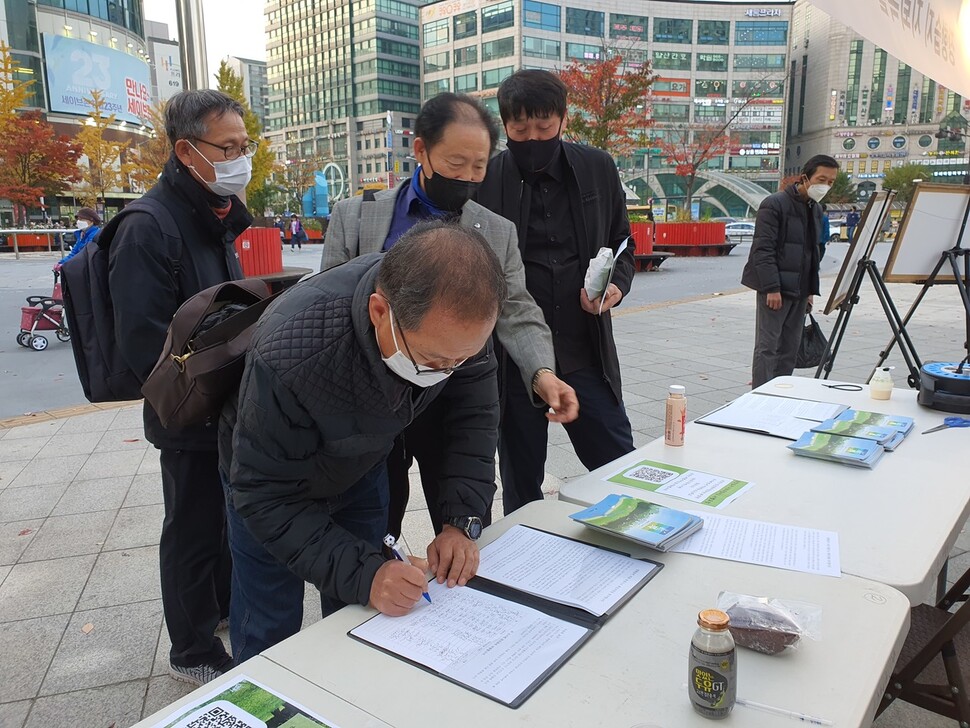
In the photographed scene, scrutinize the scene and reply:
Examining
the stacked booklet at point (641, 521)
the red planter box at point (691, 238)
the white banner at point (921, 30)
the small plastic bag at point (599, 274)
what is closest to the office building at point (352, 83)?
the red planter box at point (691, 238)

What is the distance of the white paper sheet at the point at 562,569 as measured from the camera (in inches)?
50.3

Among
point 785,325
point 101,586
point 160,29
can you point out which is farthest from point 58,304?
point 160,29

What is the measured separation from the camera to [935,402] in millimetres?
2443

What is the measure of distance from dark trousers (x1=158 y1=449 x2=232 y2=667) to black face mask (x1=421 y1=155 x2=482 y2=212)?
0.97m

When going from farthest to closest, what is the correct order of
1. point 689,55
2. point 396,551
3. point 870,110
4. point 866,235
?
point 870,110 < point 689,55 < point 866,235 < point 396,551

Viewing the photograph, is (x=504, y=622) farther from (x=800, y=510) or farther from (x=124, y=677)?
(x=124, y=677)

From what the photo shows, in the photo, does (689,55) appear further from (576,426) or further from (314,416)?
(314,416)

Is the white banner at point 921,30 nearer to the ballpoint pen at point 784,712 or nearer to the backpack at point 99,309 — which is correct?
the ballpoint pen at point 784,712

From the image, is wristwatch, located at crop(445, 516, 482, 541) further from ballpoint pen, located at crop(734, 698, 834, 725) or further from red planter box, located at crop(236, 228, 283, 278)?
red planter box, located at crop(236, 228, 283, 278)

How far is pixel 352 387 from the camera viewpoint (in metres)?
1.25

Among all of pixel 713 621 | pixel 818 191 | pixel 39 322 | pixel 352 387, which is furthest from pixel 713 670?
pixel 39 322

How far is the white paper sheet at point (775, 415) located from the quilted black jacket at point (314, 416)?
1.35m

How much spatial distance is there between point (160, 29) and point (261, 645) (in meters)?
86.8

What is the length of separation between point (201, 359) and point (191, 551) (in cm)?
85
